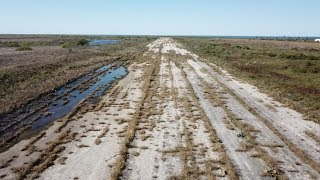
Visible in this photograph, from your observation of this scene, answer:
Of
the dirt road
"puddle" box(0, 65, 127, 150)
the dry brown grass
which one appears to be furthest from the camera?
"puddle" box(0, 65, 127, 150)

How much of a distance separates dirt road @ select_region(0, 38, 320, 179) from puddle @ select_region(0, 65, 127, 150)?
4.20 ft

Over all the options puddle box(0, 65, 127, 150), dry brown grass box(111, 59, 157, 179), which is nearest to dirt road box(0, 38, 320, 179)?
dry brown grass box(111, 59, 157, 179)

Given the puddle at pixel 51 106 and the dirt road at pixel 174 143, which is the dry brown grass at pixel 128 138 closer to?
the dirt road at pixel 174 143

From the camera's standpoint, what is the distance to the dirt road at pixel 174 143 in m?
13.0

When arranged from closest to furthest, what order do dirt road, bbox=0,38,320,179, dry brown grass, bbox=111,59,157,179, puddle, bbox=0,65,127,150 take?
dry brown grass, bbox=111,59,157,179 < dirt road, bbox=0,38,320,179 < puddle, bbox=0,65,127,150

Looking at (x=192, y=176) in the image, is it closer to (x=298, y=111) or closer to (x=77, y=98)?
(x=298, y=111)

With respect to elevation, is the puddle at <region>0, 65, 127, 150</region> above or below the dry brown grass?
below

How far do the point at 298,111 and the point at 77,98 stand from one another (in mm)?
16212

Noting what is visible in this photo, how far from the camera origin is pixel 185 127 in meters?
18.6

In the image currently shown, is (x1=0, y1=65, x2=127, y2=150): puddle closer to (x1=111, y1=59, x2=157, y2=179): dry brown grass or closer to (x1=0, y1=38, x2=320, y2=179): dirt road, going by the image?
(x1=0, y1=38, x2=320, y2=179): dirt road

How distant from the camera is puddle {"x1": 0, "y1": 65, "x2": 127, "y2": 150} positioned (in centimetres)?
1842

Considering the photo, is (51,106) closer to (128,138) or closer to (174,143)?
(128,138)

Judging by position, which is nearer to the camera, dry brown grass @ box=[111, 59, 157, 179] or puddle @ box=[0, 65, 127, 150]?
dry brown grass @ box=[111, 59, 157, 179]

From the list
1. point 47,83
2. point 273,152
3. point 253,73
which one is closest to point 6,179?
point 273,152
